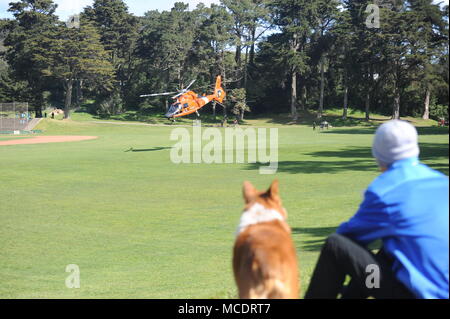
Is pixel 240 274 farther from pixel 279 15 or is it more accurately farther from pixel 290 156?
pixel 279 15

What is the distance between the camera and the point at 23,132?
70.1m

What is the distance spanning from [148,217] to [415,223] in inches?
558

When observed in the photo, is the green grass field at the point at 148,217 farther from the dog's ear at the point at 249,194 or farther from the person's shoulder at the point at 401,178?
the dog's ear at the point at 249,194

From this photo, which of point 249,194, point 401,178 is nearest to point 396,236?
point 401,178

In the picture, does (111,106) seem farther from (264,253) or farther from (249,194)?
(264,253)

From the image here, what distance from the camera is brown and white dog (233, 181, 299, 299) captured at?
3.55 meters

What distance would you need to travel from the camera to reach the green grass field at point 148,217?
410 inches

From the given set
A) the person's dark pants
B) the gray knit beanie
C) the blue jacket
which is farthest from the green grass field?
the person's dark pants

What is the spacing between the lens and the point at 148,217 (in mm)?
17438

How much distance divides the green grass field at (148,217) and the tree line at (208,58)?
50.4 metres

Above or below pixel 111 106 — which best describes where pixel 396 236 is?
below

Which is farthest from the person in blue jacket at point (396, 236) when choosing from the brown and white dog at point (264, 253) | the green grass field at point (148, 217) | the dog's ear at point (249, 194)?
the green grass field at point (148, 217)

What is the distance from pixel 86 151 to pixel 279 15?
185 ft

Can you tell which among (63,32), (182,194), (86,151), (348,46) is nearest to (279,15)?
(348,46)
